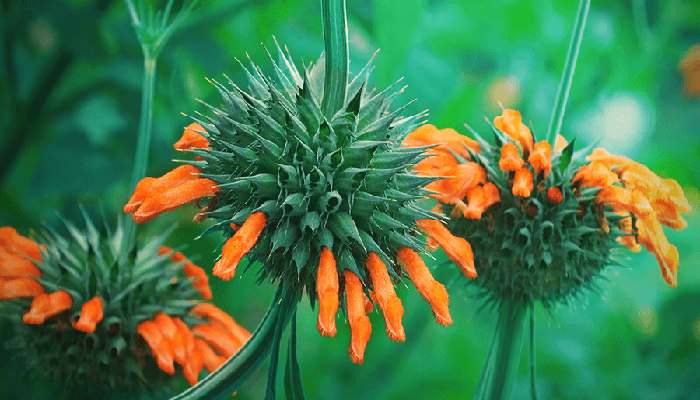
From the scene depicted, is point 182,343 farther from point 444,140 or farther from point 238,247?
point 444,140

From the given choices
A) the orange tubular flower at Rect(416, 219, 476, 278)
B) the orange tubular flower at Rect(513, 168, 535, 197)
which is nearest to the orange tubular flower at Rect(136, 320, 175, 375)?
the orange tubular flower at Rect(416, 219, 476, 278)

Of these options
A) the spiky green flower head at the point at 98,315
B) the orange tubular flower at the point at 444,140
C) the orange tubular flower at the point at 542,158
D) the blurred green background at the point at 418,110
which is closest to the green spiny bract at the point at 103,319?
the spiky green flower head at the point at 98,315

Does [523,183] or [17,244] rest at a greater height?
Result: [523,183]

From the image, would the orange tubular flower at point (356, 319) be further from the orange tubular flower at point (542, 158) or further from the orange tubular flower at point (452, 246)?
the orange tubular flower at point (542, 158)

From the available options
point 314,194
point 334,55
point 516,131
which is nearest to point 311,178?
point 314,194

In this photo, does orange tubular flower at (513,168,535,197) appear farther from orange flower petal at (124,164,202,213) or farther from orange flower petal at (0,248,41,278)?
orange flower petal at (0,248,41,278)

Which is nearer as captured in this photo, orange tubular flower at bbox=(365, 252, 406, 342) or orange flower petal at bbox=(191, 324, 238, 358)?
orange tubular flower at bbox=(365, 252, 406, 342)
